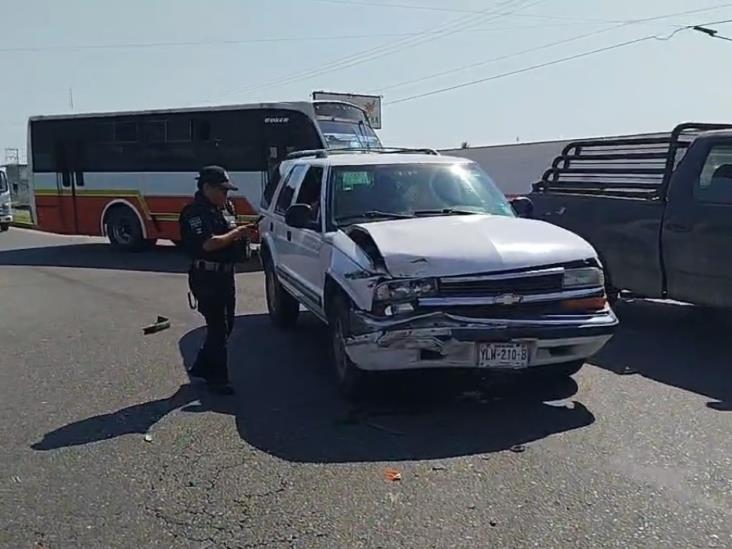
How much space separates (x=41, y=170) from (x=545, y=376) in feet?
56.6

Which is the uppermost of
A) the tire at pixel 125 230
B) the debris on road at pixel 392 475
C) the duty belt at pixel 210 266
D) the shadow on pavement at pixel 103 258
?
the duty belt at pixel 210 266

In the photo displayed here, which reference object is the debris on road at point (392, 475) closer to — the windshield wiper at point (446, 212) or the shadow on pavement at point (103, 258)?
the windshield wiper at point (446, 212)

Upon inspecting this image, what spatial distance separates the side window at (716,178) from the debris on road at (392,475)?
468 centimetres

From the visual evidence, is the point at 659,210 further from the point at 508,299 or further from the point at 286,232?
the point at 286,232

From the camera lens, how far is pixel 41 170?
2133cm

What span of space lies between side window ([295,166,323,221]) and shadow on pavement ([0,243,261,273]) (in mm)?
7887

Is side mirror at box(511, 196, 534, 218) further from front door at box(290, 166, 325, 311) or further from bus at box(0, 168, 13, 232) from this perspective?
bus at box(0, 168, 13, 232)

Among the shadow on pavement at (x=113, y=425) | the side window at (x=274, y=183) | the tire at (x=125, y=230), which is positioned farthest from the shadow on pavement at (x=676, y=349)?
the tire at (x=125, y=230)

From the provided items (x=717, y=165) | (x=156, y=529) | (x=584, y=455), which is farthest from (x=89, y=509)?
(x=717, y=165)

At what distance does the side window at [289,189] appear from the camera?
916 cm

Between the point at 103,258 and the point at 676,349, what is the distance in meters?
14.2

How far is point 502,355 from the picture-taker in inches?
237

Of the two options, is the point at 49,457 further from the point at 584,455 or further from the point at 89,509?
the point at 584,455

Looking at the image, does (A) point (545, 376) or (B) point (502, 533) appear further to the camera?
(A) point (545, 376)
